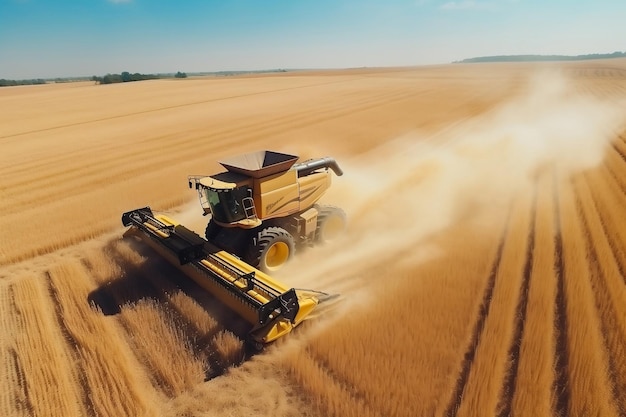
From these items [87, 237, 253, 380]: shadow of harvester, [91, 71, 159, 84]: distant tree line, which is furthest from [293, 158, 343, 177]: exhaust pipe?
[91, 71, 159, 84]: distant tree line

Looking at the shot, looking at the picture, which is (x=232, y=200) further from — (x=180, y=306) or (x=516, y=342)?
(x=516, y=342)

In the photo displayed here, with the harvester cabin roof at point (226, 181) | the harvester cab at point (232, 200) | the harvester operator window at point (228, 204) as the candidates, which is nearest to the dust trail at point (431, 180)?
the harvester cab at point (232, 200)

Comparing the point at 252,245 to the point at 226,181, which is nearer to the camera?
the point at 226,181

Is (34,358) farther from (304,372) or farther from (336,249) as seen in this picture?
(336,249)

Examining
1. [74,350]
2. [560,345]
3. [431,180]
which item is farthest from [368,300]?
[431,180]

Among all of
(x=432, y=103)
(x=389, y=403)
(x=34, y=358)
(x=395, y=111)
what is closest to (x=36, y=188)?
(x=34, y=358)

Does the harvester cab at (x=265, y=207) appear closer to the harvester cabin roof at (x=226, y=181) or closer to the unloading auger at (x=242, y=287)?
the harvester cabin roof at (x=226, y=181)
